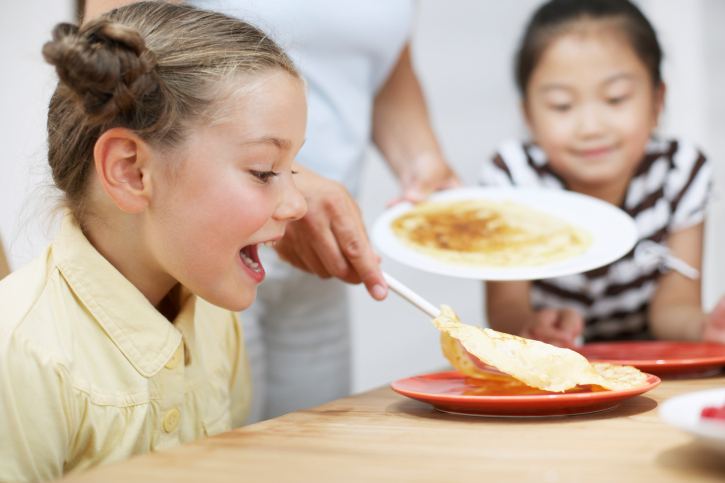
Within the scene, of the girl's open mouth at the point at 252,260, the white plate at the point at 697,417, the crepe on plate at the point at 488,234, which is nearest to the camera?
the white plate at the point at 697,417

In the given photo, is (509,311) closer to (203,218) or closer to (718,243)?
(203,218)

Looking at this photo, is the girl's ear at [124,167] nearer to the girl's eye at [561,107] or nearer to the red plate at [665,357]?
the red plate at [665,357]

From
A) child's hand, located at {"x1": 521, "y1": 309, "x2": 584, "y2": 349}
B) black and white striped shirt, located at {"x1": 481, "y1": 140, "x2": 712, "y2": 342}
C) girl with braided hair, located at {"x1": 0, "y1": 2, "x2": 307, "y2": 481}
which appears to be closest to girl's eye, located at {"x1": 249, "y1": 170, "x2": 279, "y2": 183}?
girl with braided hair, located at {"x1": 0, "y1": 2, "x2": 307, "y2": 481}

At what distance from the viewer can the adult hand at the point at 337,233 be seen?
1117 millimetres

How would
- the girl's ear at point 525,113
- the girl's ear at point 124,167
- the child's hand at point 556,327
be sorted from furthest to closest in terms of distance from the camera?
the girl's ear at point 525,113, the child's hand at point 556,327, the girl's ear at point 124,167

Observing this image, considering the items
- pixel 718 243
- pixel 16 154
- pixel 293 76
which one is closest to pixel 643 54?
pixel 293 76

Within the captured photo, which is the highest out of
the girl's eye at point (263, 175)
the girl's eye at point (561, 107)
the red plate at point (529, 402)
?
the girl's eye at point (561, 107)

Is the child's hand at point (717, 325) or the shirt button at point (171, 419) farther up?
the child's hand at point (717, 325)

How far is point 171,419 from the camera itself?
92cm

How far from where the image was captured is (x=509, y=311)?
5.49 ft

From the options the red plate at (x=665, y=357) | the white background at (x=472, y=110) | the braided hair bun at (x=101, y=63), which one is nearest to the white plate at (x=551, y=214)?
the red plate at (x=665, y=357)

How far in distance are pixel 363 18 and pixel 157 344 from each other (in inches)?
34.5

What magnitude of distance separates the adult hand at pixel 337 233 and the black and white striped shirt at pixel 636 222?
2.80 ft

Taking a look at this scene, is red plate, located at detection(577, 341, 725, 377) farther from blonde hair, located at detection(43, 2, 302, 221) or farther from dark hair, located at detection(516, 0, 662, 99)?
dark hair, located at detection(516, 0, 662, 99)
